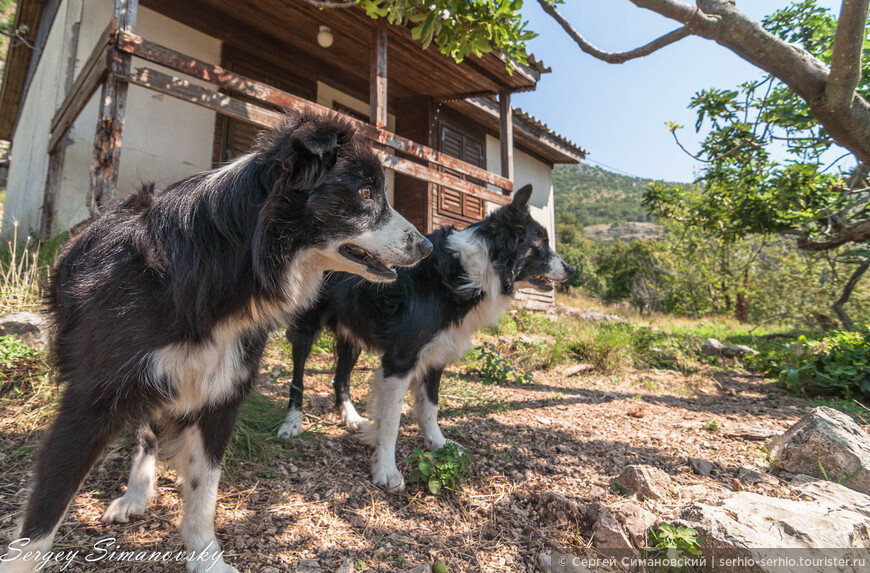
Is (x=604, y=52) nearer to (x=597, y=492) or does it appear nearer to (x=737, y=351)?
(x=597, y=492)

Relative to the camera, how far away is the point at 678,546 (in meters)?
1.80

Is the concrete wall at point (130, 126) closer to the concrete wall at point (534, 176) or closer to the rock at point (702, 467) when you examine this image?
the rock at point (702, 467)

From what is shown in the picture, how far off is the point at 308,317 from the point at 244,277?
183cm

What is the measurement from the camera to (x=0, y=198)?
21953mm

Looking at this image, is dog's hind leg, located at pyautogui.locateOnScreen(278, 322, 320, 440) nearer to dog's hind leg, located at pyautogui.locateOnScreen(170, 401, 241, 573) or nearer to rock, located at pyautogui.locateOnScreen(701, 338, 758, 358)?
dog's hind leg, located at pyautogui.locateOnScreen(170, 401, 241, 573)

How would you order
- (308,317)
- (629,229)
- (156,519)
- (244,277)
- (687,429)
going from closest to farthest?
(244,277), (156,519), (308,317), (687,429), (629,229)

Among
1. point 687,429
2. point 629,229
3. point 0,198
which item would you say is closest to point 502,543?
point 687,429

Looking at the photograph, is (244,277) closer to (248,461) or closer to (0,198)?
(248,461)

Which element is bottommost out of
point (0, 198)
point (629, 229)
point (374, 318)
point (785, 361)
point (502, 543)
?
point (502, 543)

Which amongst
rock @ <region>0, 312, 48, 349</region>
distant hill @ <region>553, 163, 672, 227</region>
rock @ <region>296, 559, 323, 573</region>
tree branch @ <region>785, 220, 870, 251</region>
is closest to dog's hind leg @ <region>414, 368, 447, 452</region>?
rock @ <region>296, 559, 323, 573</region>

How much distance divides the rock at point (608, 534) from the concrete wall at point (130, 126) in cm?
568

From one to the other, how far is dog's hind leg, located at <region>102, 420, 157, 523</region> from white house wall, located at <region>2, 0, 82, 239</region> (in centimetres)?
576

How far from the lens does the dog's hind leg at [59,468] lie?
145 cm

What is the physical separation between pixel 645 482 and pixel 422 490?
4.05 feet
